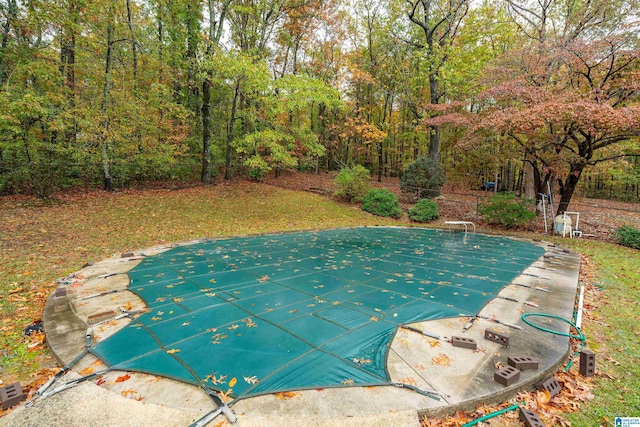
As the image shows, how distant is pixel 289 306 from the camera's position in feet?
11.2

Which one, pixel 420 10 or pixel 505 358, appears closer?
pixel 505 358

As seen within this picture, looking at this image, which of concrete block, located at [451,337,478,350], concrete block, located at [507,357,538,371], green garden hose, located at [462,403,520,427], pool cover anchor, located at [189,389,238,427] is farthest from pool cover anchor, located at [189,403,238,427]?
concrete block, located at [507,357,538,371]

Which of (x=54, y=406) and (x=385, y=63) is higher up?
(x=385, y=63)

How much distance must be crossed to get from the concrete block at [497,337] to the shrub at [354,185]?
1002cm

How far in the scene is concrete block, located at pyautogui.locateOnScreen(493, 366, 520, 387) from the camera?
2.05 m

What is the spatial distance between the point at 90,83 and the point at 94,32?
2672 millimetres

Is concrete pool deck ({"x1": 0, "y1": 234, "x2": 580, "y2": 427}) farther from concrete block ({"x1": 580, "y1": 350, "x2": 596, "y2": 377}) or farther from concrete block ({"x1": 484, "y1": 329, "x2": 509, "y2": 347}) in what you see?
concrete block ({"x1": 580, "y1": 350, "x2": 596, "y2": 377})

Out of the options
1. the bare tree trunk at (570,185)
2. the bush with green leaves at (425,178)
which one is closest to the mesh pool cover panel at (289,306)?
the bare tree trunk at (570,185)

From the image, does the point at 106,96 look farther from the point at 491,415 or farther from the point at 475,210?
the point at 475,210

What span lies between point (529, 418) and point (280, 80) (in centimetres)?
988

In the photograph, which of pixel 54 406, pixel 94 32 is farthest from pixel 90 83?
pixel 54 406

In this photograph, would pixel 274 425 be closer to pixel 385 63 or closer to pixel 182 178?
pixel 182 178

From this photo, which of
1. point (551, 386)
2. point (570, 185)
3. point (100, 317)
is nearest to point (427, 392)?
point (551, 386)

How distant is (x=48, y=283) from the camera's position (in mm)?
4164
